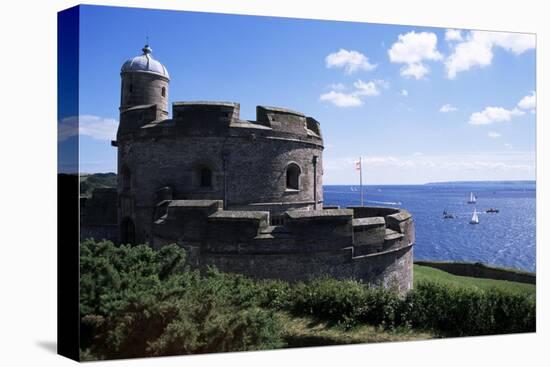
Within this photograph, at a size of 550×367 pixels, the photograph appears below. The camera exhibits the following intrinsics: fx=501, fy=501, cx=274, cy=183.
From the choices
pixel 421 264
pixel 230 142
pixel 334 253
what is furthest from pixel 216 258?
pixel 421 264

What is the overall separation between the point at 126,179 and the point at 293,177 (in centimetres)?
509

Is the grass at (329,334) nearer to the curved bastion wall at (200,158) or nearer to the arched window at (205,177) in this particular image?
the curved bastion wall at (200,158)

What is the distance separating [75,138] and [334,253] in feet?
22.4

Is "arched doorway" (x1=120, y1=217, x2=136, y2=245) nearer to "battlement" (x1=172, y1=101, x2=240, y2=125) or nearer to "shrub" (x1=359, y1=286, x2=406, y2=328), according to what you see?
"battlement" (x1=172, y1=101, x2=240, y2=125)

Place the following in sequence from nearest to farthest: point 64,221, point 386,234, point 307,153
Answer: point 64,221, point 386,234, point 307,153

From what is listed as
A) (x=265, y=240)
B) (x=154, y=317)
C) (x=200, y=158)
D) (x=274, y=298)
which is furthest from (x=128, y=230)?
(x=154, y=317)

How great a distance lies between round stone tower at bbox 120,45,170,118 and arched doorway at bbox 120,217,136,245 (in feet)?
11.3

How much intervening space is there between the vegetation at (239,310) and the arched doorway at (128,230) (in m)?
5.93

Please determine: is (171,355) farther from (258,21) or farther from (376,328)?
(258,21)

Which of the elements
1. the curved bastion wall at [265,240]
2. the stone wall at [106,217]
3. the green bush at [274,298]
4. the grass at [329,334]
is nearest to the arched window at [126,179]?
the stone wall at [106,217]

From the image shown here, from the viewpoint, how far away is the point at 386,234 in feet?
44.0

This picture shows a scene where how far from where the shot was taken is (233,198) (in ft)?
46.5

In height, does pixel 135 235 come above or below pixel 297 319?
above

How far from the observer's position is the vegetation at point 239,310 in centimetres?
707
